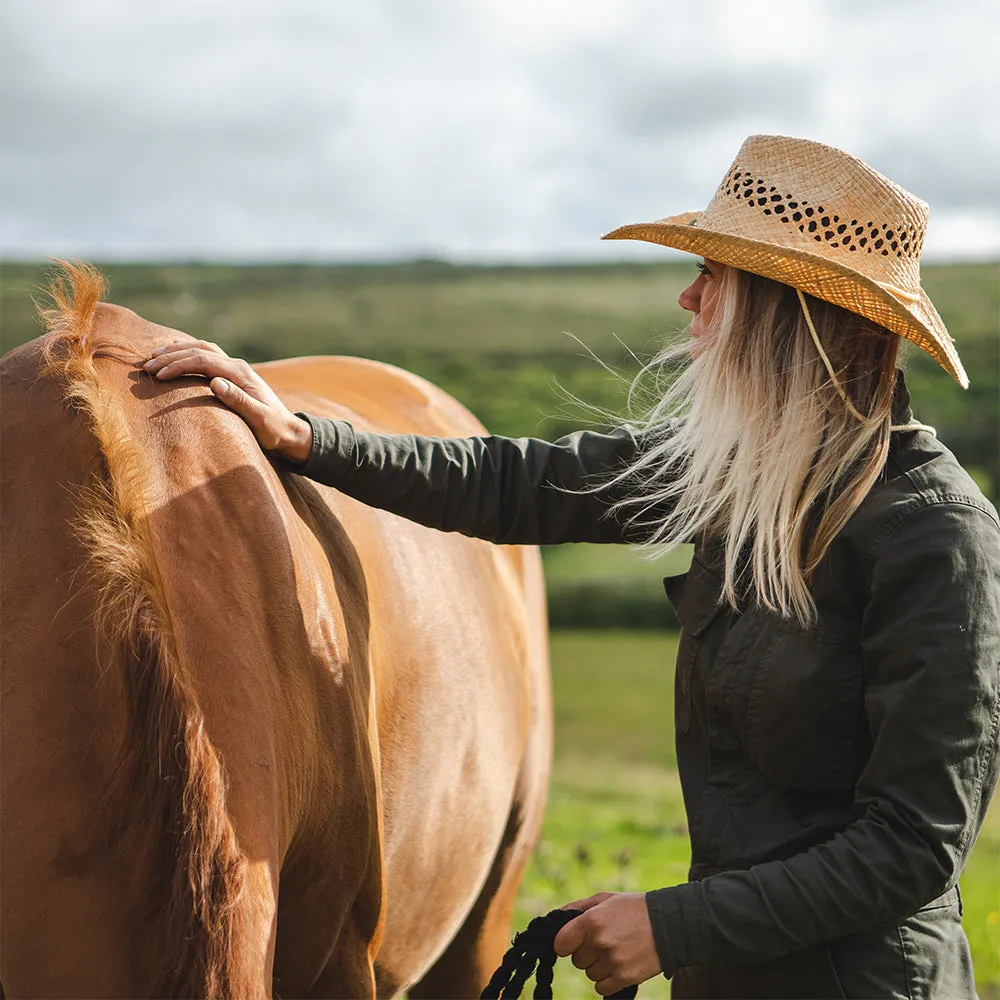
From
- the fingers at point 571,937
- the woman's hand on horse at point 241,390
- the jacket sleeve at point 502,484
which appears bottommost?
the fingers at point 571,937

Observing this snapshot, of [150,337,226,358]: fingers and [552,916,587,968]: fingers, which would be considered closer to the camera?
[552,916,587,968]: fingers

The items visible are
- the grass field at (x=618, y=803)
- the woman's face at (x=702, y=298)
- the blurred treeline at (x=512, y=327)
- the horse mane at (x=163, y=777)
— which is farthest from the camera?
the blurred treeline at (x=512, y=327)

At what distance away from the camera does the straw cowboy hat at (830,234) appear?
1.75 metres

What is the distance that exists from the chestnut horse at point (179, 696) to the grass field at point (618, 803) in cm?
212

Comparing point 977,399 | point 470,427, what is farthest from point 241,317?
point 470,427

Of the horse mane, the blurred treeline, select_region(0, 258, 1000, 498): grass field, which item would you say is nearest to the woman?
the horse mane

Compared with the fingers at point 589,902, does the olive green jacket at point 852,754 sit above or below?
above

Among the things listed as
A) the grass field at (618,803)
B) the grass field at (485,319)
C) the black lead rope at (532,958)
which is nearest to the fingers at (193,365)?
the black lead rope at (532,958)

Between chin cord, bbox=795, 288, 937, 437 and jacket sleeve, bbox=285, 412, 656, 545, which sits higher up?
chin cord, bbox=795, 288, 937, 437

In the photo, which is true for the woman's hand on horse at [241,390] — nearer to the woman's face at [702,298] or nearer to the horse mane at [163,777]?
the horse mane at [163,777]

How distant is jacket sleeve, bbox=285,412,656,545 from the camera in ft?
6.80

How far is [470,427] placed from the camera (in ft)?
11.8

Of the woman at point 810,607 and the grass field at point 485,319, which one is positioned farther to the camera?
the grass field at point 485,319

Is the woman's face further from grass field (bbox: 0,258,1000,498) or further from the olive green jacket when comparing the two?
grass field (bbox: 0,258,1000,498)
